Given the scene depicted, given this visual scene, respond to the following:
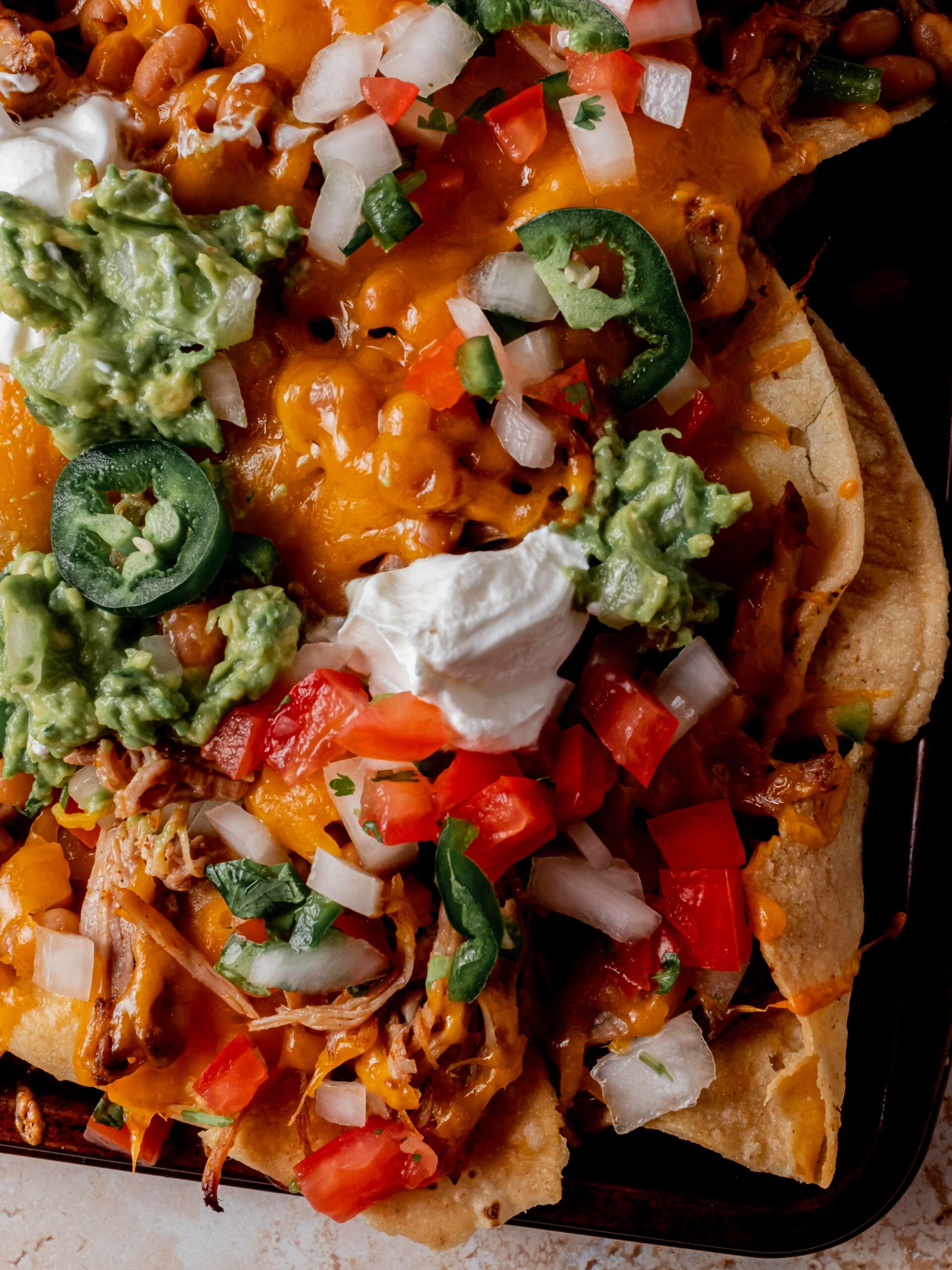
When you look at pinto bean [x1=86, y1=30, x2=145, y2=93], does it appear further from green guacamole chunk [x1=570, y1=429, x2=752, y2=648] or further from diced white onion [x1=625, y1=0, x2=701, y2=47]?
green guacamole chunk [x1=570, y1=429, x2=752, y2=648]

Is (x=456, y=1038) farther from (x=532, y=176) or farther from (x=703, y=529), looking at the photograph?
(x=532, y=176)

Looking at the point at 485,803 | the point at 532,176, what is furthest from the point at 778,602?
the point at 532,176

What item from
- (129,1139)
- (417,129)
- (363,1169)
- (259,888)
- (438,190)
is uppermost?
(417,129)

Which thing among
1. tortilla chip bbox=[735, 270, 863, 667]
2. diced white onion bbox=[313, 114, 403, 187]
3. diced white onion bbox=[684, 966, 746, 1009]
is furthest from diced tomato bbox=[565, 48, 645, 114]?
diced white onion bbox=[684, 966, 746, 1009]

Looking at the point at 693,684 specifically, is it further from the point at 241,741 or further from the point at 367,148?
the point at 367,148

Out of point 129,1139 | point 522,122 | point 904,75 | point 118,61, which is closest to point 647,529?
point 522,122

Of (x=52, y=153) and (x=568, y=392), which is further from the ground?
(x=52, y=153)
